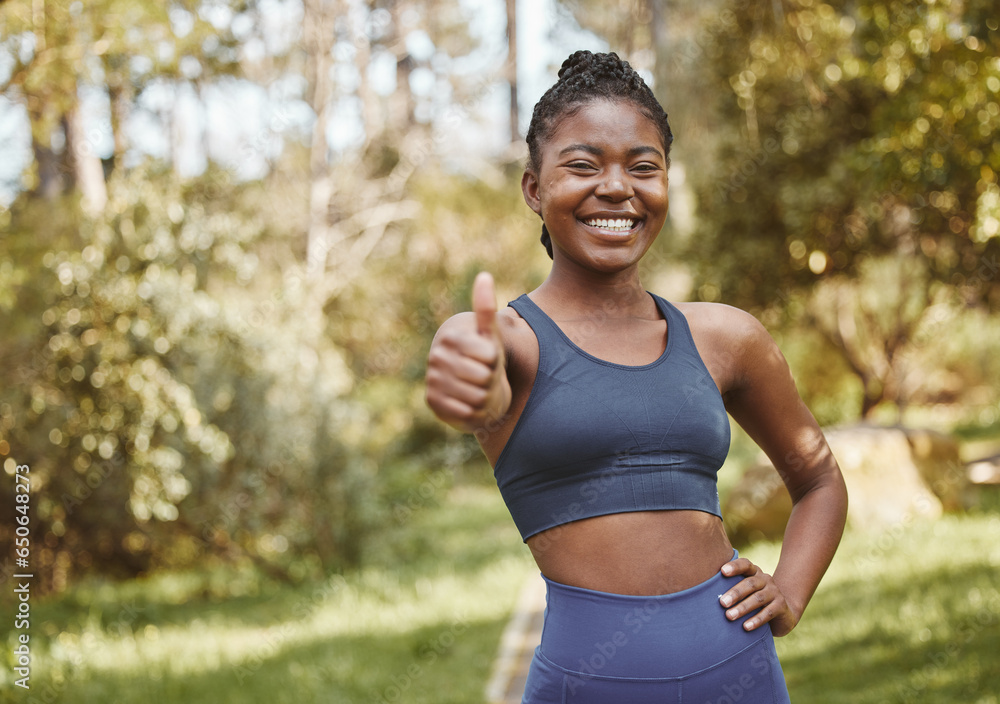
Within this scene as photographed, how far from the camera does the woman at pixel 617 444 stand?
1.50 m

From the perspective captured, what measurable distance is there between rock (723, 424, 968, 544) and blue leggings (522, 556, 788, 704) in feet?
21.6

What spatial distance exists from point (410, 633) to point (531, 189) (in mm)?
5279

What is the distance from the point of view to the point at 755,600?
1604mm

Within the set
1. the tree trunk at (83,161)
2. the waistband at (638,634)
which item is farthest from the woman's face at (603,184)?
the tree trunk at (83,161)

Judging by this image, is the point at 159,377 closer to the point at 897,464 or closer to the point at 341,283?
the point at 897,464

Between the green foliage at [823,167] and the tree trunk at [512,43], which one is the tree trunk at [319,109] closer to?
the tree trunk at [512,43]

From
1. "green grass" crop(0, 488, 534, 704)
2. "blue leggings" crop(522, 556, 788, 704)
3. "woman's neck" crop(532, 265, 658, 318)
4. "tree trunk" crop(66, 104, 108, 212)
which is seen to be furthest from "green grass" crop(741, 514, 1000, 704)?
"tree trunk" crop(66, 104, 108, 212)

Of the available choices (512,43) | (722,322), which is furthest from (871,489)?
(512,43)

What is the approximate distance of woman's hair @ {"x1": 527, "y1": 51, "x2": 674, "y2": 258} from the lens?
1654 millimetres

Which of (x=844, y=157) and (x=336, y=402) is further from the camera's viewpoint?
(x=336, y=402)

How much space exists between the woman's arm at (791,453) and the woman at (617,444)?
4cm

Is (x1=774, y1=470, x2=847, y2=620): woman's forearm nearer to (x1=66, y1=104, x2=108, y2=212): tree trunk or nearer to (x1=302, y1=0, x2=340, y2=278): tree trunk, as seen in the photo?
(x1=66, y1=104, x2=108, y2=212): tree trunk

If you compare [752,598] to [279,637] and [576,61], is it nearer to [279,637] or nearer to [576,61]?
[576,61]

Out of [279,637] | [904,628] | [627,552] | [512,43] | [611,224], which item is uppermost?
[512,43]
